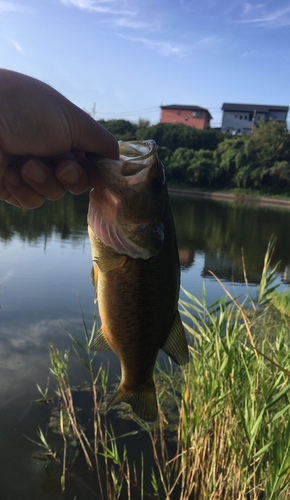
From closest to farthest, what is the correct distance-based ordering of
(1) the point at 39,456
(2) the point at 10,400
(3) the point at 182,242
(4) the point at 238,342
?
(4) the point at 238,342 → (1) the point at 39,456 → (2) the point at 10,400 → (3) the point at 182,242

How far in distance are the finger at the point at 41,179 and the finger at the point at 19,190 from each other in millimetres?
78

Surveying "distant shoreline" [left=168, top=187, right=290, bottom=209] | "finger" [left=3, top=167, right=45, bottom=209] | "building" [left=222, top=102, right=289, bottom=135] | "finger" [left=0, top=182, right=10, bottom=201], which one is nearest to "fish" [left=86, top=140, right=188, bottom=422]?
"finger" [left=3, top=167, right=45, bottom=209]

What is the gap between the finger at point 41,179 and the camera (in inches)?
69.4

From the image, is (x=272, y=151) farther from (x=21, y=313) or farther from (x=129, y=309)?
(x=129, y=309)

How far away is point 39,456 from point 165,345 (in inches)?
139

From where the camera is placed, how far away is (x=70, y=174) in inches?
69.3

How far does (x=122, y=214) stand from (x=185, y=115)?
309 feet

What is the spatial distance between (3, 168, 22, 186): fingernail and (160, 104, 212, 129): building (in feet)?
304

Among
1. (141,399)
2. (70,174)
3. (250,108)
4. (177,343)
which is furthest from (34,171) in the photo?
(250,108)

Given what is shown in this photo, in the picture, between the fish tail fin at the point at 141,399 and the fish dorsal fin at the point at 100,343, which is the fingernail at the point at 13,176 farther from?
the fish tail fin at the point at 141,399

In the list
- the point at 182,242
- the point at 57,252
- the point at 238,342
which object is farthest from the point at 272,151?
the point at 238,342

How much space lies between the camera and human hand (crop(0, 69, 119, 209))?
158cm

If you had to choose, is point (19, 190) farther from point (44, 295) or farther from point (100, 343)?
point (44, 295)

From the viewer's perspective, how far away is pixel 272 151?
59.4 meters
